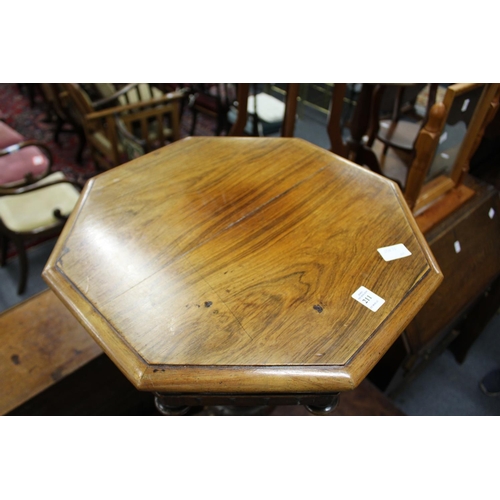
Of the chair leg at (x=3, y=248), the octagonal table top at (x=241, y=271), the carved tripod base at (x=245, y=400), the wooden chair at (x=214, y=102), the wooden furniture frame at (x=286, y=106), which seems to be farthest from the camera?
the wooden chair at (x=214, y=102)

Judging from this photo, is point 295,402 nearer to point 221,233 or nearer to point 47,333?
point 221,233

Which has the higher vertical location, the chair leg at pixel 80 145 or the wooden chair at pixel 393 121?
the wooden chair at pixel 393 121

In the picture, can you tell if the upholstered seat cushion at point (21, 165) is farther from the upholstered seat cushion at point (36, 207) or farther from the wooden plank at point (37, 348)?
the wooden plank at point (37, 348)

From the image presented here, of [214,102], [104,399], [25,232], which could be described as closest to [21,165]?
[25,232]

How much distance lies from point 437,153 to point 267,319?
1305 mm

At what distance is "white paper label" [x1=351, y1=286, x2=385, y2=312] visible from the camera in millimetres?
751

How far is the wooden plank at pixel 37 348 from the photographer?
1225 mm

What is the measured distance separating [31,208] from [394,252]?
1.93 m

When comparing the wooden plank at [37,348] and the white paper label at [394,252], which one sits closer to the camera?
the white paper label at [394,252]

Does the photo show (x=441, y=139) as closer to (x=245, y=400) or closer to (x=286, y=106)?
(x=286, y=106)

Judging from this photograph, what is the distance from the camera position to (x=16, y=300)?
84.7 inches

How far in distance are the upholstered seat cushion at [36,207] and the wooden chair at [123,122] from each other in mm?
430

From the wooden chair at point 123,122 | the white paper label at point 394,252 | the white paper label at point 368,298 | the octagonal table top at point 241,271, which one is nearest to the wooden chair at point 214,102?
the wooden chair at point 123,122

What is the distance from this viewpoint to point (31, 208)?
2.08 metres
